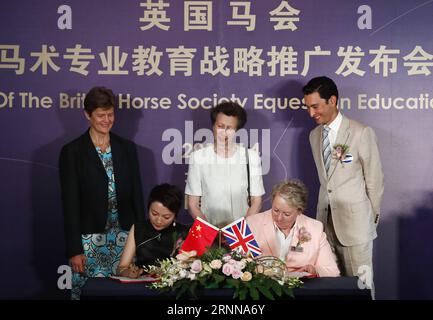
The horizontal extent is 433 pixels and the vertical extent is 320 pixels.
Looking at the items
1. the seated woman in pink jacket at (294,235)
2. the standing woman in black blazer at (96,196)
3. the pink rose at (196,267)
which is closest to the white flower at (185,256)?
the pink rose at (196,267)

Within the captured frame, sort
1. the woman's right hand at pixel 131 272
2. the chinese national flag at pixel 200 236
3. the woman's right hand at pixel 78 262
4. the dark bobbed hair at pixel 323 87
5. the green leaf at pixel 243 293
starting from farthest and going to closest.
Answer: the dark bobbed hair at pixel 323 87 → the woman's right hand at pixel 78 262 → the chinese national flag at pixel 200 236 → the woman's right hand at pixel 131 272 → the green leaf at pixel 243 293

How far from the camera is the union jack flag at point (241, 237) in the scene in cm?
383

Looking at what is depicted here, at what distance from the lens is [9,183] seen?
495 centimetres

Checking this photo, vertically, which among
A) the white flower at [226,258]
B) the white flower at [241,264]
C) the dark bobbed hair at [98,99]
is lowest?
the white flower at [241,264]

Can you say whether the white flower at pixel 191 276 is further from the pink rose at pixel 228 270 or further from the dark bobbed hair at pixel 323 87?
the dark bobbed hair at pixel 323 87

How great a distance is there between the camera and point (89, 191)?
463 centimetres

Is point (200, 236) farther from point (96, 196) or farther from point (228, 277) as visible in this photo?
point (96, 196)

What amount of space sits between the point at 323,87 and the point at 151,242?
1499mm

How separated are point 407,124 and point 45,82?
240 cm

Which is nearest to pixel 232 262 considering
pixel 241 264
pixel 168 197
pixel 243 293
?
pixel 241 264

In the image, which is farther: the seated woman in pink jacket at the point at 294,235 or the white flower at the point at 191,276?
the seated woman in pink jacket at the point at 294,235

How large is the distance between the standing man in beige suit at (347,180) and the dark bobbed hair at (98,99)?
1222 millimetres

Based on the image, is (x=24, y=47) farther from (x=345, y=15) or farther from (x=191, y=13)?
(x=345, y=15)

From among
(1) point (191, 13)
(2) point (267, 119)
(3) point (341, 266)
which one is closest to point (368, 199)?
(3) point (341, 266)
